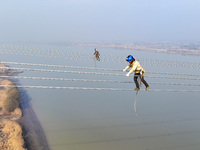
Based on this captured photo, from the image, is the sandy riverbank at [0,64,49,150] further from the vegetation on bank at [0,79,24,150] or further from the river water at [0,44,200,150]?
the river water at [0,44,200,150]

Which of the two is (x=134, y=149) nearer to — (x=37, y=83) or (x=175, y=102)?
(x=175, y=102)

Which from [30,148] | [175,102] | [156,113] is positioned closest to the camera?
[30,148]

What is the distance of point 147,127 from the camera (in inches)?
946

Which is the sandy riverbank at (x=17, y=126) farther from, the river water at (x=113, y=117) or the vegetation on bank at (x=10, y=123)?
the river water at (x=113, y=117)

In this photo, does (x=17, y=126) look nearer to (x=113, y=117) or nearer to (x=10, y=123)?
(x=10, y=123)

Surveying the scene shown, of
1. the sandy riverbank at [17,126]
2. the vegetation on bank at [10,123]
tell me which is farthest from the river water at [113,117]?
the vegetation on bank at [10,123]

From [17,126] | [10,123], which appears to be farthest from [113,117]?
[10,123]

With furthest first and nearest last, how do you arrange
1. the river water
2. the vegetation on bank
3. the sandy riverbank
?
the river water, the sandy riverbank, the vegetation on bank

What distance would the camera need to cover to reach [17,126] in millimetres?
19109

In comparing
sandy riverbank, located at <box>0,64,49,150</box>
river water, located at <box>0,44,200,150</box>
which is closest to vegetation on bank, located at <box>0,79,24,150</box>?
sandy riverbank, located at <box>0,64,49,150</box>

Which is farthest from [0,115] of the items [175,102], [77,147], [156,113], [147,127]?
[175,102]

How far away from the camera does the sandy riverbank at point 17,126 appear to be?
16.4 meters

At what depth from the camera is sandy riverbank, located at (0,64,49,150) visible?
1641 cm

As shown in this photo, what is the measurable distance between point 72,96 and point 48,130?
524 inches
